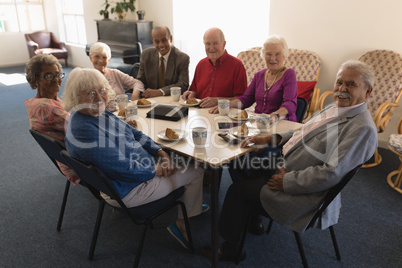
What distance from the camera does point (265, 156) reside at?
2.04 metres

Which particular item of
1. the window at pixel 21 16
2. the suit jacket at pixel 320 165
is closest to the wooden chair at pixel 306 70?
the suit jacket at pixel 320 165

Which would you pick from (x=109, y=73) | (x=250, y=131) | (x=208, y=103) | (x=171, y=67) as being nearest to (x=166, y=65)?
(x=171, y=67)

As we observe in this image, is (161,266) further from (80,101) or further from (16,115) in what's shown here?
(16,115)

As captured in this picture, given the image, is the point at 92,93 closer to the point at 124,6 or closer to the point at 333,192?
the point at 333,192

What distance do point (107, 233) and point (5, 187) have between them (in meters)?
1.22

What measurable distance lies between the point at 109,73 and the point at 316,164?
2.03 metres

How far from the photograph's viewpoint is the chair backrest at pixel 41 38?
769cm

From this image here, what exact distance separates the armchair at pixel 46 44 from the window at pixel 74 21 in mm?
357

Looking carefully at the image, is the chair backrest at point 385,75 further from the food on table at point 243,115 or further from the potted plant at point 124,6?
the potted plant at point 124,6

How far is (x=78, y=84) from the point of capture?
1.54 metres

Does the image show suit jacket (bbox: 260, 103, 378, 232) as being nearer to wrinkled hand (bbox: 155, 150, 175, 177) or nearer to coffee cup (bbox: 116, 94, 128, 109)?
wrinkled hand (bbox: 155, 150, 175, 177)

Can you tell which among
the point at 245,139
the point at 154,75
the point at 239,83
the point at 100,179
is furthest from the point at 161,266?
the point at 154,75

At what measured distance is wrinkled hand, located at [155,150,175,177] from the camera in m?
1.75

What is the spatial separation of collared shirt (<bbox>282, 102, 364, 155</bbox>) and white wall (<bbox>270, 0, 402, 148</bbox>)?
1.93 m
